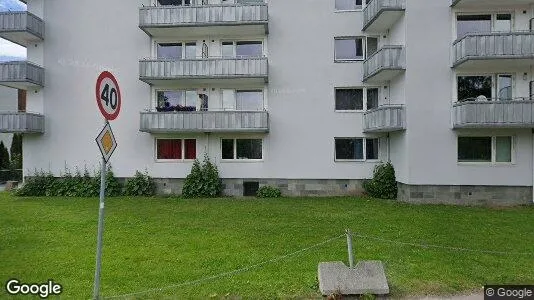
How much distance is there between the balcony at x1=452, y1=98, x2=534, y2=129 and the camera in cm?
1562

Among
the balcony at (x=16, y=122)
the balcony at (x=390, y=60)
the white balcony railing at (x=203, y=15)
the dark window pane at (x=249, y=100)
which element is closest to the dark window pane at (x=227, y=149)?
the dark window pane at (x=249, y=100)

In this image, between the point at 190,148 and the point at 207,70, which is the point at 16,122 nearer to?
the point at 190,148

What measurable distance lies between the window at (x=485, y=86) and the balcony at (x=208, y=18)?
9.87 meters

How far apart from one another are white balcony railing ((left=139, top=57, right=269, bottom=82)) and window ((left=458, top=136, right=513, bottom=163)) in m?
9.90

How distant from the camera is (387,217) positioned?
13.4 meters

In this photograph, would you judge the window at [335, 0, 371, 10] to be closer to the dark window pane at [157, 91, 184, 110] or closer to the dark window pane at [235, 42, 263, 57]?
the dark window pane at [235, 42, 263, 57]

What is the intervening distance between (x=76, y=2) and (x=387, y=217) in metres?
20.2

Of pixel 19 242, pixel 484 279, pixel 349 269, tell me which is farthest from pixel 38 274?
pixel 484 279

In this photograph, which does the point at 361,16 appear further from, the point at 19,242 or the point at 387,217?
the point at 19,242

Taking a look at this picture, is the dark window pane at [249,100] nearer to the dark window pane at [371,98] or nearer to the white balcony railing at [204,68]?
the white balcony railing at [204,68]

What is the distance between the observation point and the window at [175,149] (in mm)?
21344

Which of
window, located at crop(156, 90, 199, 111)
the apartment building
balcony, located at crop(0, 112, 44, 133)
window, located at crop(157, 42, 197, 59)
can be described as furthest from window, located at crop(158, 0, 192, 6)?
balcony, located at crop(0, 112, 44, 133)

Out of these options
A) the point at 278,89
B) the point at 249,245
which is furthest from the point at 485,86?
the point at 249,245

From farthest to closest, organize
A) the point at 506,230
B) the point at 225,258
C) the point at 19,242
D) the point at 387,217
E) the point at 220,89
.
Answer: the point at 220,89, the point at 387,217, the point at 506,230, the point at 19,242, the point at 225,258
